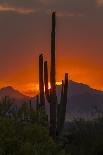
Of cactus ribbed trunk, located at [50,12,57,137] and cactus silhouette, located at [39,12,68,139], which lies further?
cactus silhouette, located at [39,12,68,139]

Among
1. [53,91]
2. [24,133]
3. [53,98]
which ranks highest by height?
[53,91]

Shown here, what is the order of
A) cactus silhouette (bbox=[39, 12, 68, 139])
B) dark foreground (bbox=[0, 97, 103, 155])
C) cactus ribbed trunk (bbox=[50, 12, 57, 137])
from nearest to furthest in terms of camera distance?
1. dark foreground (bbox=[0, 97, 103, 155])
2. cactus ribbed trunk (bbox=[50, 12, 57, 137])
3. cactus silhouette (bbox=[39, 12, 68, 139])

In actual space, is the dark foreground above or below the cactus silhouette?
below

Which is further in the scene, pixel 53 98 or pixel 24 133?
pixel 53 98

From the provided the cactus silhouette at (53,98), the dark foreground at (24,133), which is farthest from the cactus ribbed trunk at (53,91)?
the dark foreground at (24,133)

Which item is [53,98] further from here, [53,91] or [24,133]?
[24,133]

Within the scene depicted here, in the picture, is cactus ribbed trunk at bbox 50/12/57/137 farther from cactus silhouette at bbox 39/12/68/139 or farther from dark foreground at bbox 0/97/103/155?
dark foreground at bbox 0/97/103/155

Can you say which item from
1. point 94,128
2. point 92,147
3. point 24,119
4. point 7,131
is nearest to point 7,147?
point 7,131

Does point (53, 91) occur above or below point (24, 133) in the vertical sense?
above

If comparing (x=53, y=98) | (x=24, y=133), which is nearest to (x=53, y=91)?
(x=53, y=98)

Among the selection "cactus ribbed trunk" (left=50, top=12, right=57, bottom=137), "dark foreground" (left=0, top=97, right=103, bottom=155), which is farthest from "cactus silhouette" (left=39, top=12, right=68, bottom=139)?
"dark foreground" (left=0, top=97, right=103, bottom=155)

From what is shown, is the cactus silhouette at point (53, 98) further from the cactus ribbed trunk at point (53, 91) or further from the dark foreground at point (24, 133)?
the dark foreground at point (24, 133)

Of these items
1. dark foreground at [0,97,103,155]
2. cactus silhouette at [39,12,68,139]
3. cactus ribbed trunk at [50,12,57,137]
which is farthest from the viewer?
cactus silhouette at [39,12,68,139]

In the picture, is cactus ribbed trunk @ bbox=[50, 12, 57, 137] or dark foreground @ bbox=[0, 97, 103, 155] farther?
cactus ribbed trunk @ bbox=[50, 12, 57, 137]
